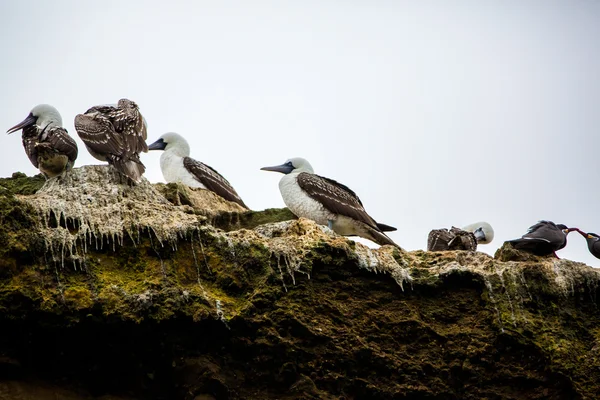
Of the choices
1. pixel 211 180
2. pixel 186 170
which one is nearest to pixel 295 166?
pixel 211 180

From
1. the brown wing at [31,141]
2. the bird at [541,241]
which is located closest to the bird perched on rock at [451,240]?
the bird at [541,241]

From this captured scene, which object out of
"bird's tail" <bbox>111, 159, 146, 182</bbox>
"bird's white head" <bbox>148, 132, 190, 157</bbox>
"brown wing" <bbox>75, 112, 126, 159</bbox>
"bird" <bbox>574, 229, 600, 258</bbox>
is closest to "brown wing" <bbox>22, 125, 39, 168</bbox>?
"brown wing" <bbox>75, 112, 126, 159</bbox>

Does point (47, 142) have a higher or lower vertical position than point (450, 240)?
higher

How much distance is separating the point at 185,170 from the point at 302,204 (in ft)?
10.8

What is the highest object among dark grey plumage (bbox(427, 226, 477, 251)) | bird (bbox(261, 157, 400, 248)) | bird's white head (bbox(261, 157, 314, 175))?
bird's white head (bbox(261, 157, 314, 175))

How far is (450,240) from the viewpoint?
15.1 meters

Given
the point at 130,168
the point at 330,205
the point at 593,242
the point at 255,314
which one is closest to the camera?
the point at 255,314

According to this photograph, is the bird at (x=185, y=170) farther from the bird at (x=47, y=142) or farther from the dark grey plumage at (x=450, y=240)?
the dark grey plumage at (x=450, y=240)

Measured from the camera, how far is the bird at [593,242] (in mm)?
16875

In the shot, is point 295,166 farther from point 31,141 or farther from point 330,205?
point 31,141

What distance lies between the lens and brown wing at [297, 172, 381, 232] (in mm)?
14219

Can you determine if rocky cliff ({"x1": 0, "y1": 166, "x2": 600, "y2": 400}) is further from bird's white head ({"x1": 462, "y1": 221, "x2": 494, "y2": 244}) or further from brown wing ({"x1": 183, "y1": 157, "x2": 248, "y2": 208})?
bird's white head ({"x1": 462, "y1": 221, "x2": 494, "y2": 244})

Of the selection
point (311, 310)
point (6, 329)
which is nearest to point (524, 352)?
point (311, 310)

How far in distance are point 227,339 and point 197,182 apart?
264 inches
